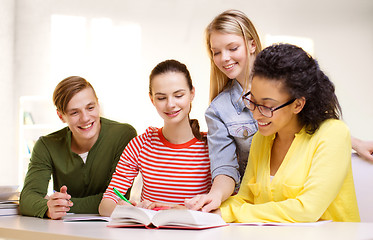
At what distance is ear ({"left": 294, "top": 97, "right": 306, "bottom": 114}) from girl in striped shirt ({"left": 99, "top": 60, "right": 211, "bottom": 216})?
Answer: 531 mm

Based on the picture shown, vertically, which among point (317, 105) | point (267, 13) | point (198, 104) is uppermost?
point (267, 13)

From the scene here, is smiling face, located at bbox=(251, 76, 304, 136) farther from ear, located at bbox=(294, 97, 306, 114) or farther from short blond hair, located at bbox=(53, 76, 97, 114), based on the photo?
short blond hair, located at bbox=(53, 76, 97, 114)

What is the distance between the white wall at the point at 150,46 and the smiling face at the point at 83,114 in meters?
3.63

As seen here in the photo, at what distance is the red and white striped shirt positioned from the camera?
2023 millimetres

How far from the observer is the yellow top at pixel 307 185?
4.75 ft

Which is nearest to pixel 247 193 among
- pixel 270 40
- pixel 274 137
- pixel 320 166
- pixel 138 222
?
pixel 274 137

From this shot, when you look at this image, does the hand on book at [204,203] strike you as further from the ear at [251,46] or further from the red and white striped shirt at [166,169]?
the ear at [251,46]

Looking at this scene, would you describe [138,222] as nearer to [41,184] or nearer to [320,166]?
[320,166]

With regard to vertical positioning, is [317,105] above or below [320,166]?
above

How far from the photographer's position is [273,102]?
60.4 inches

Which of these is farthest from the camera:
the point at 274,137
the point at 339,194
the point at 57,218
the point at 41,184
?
the point at 41,184

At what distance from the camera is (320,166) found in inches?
58.0

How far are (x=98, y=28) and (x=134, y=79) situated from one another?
0.87 meters

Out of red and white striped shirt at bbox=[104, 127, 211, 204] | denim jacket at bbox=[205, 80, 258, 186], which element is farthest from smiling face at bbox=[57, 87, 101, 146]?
denim jacket at bbox=[205, 80, 258, 186]
